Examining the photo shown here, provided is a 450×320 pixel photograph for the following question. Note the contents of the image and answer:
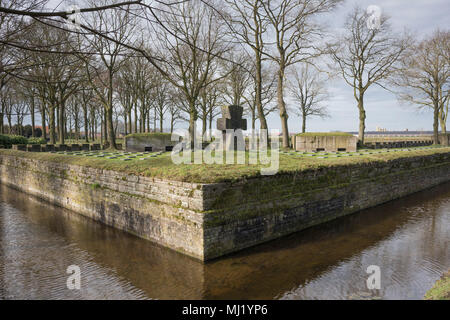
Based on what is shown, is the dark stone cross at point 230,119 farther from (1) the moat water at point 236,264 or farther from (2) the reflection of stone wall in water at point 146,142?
(2) the reflection of stone wall in water at point 146,142

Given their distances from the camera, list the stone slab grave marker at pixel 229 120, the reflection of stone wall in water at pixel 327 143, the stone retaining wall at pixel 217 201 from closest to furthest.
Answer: the stone retaining wall at pixel 217 201, the stone slab grave marker at pixel 229 120, the reflection of stone wall in water at pixel 327 143

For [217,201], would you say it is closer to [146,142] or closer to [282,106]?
[146,142]

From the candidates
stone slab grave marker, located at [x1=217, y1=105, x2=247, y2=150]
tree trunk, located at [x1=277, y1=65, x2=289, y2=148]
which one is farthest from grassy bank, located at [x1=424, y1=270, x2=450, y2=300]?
tree trunk, located at [x1=277, y1=65, x2=289, y2=148]

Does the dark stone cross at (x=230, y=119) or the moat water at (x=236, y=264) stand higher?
the dark stone cross at (x=230, y=119)

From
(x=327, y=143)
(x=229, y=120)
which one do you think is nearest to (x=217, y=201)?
(x=229, y=120)

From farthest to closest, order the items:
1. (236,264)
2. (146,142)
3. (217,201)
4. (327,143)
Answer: (327,143), (146,142), (217,201), (236,264)

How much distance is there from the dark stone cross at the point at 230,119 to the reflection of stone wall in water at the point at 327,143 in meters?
10.3

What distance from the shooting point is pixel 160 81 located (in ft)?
100

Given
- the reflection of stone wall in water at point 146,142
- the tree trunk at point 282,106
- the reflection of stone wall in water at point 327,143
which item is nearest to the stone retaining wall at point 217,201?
the reflection of stone wall in water at point 146,142

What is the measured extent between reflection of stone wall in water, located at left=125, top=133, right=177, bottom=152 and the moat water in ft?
34.5

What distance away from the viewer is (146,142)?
2000cm

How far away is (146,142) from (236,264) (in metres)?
15.1

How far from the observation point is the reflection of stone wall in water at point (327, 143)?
Answer: 2148 centimetres

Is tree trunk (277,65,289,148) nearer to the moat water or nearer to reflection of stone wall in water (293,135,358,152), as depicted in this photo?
reflection of stone wall in water (293,135,358,152)
